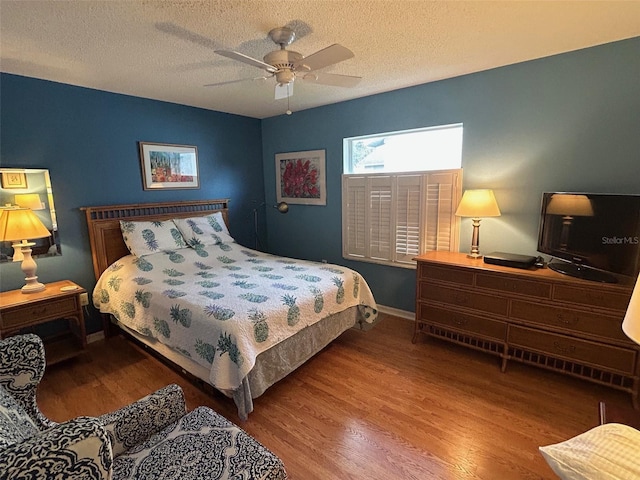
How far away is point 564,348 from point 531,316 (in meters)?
0.28

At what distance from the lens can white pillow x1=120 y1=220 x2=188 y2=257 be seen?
3092 mm

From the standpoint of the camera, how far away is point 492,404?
85.3 inches

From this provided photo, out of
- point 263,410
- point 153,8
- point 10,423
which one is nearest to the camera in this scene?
point 10,423

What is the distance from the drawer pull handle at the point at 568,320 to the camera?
2.20 meters

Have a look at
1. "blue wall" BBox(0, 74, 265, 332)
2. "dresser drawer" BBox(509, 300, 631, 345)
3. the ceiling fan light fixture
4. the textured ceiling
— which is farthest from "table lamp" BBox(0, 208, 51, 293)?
"dresser drawer" BBox(509, 300, 631, 345)

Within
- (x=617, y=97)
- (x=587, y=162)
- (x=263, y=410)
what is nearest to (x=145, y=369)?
(x=263, y=410)

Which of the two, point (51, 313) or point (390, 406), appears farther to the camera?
point (51, 313)

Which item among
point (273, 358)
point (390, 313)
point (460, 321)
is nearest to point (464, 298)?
point (460, 321)

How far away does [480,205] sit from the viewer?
264 centimetres

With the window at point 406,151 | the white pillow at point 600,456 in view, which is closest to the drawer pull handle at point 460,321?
the window at point 406,151

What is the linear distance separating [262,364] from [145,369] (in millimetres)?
1192

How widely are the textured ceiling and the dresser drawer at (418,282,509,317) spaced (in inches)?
72.5

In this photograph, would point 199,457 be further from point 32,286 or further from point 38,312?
point 32,286

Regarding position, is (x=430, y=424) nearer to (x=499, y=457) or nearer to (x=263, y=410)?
(x=499, y=457)
